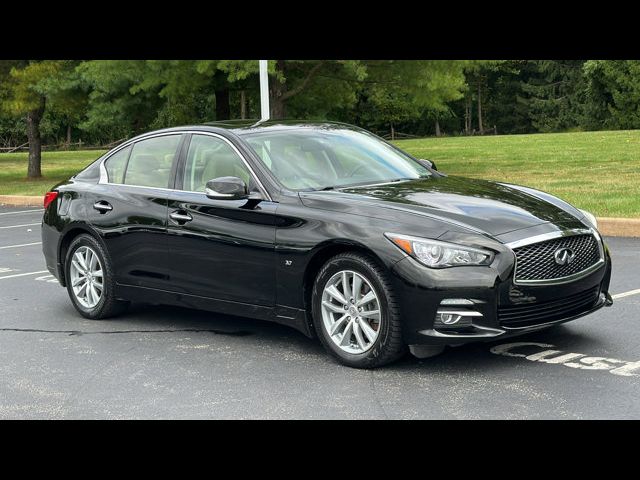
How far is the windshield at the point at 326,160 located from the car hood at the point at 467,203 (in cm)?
28

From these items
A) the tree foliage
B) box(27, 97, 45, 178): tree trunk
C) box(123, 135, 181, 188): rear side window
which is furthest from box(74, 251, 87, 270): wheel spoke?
box(27, 97, 45, 178): tree trunk

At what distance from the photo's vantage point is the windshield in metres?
7.23

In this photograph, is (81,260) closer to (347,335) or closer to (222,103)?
(347,335)

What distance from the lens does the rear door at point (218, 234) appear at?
22.8 ft

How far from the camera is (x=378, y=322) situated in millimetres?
6301

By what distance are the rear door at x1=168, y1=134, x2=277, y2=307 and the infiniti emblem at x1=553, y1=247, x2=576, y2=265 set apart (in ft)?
Answer: 6.16

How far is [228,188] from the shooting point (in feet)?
23.1

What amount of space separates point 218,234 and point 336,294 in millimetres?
1184

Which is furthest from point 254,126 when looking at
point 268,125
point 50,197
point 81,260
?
point 50,197

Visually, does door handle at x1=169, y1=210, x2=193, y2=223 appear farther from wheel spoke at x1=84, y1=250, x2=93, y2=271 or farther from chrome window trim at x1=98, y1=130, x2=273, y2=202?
wheel spoke at x1=84, y1=250, x2=93, y2=271

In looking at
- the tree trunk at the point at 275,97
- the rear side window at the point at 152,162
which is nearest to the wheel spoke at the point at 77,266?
the rear side window at the point at 152,162
